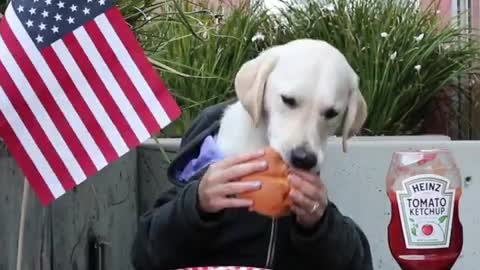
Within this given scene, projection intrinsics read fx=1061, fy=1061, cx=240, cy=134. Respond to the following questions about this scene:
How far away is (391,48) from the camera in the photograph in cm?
502

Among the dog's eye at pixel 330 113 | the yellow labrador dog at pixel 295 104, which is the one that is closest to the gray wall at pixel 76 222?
the yellow labrador dog at pixel 295 104

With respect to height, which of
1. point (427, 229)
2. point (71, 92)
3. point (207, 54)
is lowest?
point (207, 54)

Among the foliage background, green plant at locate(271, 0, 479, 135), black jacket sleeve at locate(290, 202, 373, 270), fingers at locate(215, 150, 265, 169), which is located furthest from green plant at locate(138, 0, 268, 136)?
fingers at locate(215, 150, 265, 169)

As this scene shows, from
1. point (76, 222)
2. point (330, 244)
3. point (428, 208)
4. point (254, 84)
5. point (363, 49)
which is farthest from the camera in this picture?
point (363, 49)

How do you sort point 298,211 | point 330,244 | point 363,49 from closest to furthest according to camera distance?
point 298,211 → point 330,244 → point 363,49

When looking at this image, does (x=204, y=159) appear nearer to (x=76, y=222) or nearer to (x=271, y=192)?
(x=271, y=192)

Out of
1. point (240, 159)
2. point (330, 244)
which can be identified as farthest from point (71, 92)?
point (330, 244)

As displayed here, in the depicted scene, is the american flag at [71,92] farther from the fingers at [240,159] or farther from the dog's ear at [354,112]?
the dog's ear at [354,112]

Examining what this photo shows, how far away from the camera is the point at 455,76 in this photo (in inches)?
204

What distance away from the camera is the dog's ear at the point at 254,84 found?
2.48 metres

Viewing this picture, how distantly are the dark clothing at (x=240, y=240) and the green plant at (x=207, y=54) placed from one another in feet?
6.55

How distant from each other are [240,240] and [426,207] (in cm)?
49

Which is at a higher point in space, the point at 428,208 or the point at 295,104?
the point at 295,104

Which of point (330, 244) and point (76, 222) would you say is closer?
point (330, 244)
